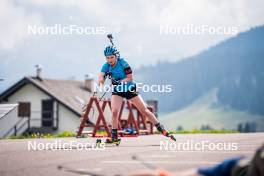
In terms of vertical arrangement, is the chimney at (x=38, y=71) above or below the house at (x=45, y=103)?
above

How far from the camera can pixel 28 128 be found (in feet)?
152

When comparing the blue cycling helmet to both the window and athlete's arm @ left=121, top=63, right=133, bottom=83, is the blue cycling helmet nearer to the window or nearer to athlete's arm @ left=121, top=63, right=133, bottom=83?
athlete's arm @ left=121, top=63, right=133, bottom=83

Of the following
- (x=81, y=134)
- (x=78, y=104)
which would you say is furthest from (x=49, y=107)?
(x=81, y=134)

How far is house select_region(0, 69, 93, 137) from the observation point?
4844 centimetres

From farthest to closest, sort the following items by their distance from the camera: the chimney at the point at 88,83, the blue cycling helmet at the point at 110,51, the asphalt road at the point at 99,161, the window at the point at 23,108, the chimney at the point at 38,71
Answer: the chimney at the point at 88,83 → the chimney at the point at 38,71 → the window at the point at 23,108 → the blue cycling helmet at the point at 110,51 → the asphalt road at the point at 99,161

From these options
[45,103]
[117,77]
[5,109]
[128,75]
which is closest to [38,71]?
[45,103]

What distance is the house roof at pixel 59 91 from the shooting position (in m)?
49.0

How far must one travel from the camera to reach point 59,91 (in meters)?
51.0

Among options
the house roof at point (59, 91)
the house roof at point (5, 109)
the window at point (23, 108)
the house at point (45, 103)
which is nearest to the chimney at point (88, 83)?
the house roof at point (59, 91)

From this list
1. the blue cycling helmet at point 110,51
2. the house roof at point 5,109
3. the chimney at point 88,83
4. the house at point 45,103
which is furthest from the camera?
the chimney at point 88,83

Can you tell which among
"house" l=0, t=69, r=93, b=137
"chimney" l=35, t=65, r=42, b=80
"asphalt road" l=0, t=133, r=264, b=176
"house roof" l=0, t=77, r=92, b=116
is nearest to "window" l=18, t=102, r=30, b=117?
"house" l=0, t=69, r=93, b=137

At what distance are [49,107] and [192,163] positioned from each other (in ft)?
140

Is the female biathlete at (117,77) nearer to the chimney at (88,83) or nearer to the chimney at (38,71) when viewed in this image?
the chimney at (38,71)

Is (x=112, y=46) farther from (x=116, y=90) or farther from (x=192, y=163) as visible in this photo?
(x=192, y=163)
